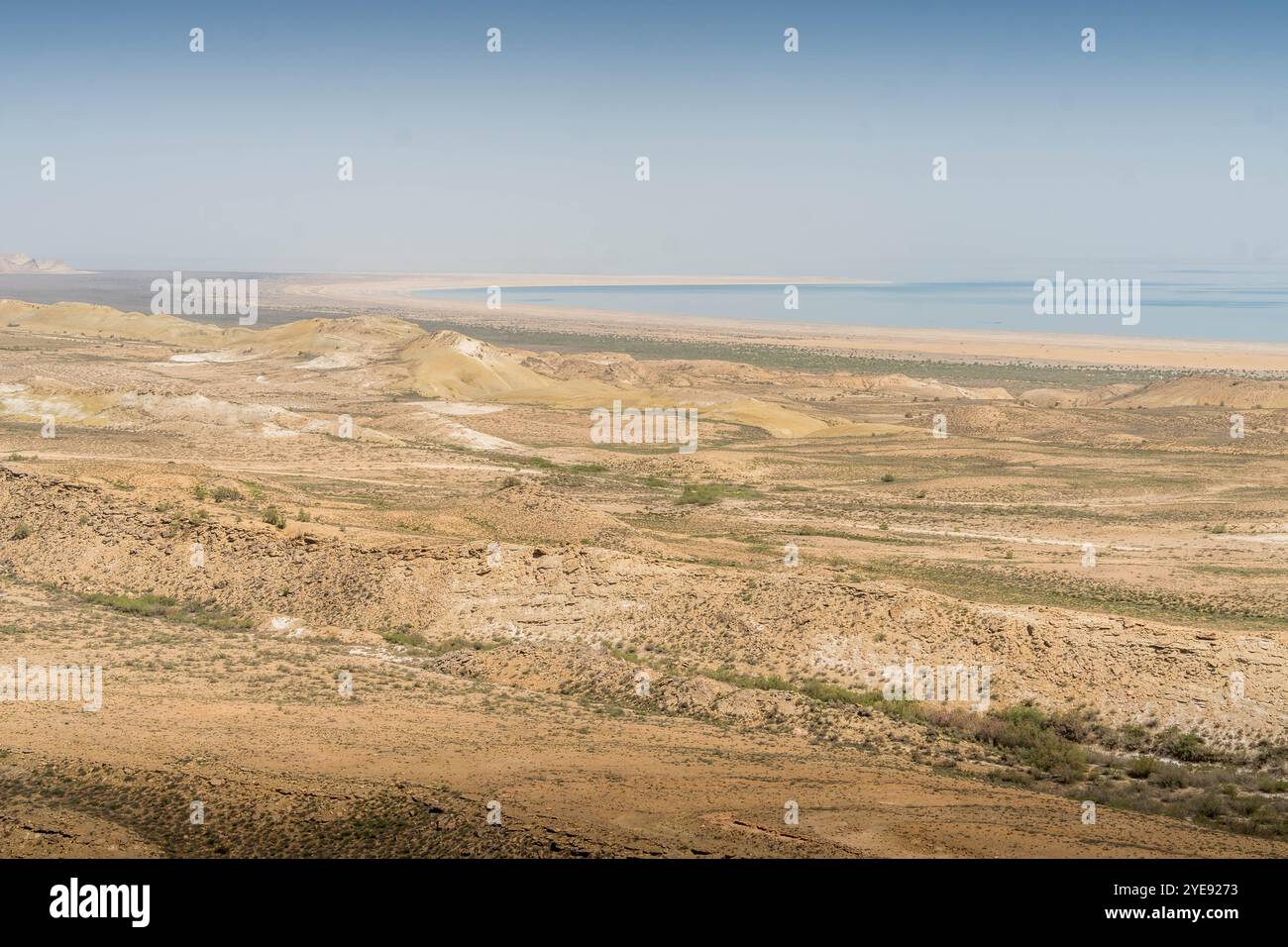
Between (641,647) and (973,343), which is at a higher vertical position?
(973,343)

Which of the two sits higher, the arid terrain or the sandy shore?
the sandy shore

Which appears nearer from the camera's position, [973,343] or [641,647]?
[641,647]

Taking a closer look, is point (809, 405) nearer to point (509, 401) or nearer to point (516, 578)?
point (509, 401)

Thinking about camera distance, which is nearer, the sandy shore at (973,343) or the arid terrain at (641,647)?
the arid terrain at (641,647)

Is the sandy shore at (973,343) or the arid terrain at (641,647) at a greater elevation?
the sandy shore at (973,343)

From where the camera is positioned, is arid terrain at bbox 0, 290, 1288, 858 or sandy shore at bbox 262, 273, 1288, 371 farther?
sandy shore at bbox 262, 273, 1288, 371

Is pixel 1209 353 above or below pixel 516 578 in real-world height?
above
